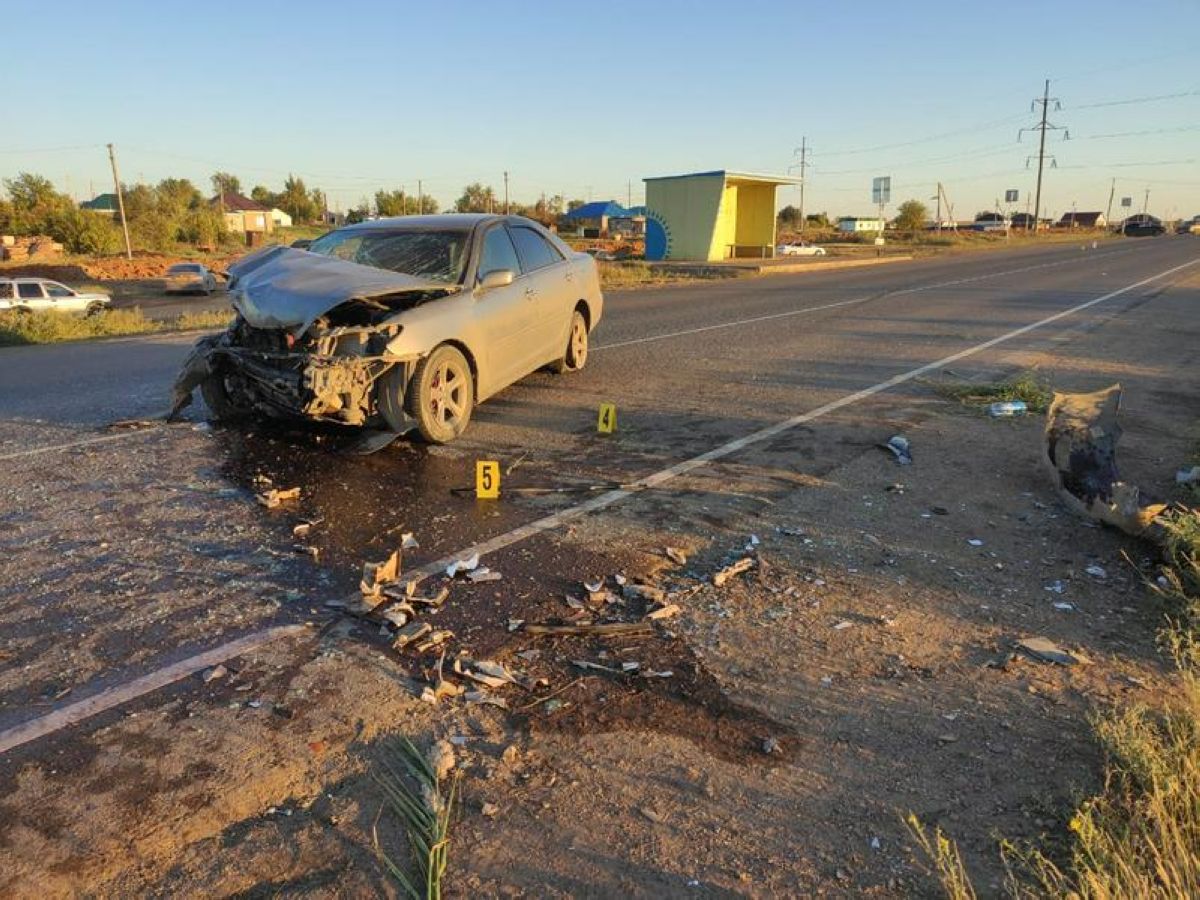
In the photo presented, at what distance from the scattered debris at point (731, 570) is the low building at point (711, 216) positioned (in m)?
36.9

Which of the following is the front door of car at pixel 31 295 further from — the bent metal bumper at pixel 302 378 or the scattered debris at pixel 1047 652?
the scattered debris at pixel 1047 652

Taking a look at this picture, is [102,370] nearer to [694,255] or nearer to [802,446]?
[802,446]

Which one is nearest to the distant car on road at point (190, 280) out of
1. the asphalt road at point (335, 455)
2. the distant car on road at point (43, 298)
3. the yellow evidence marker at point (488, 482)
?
the distant car on road at point (43, 298)

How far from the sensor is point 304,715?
10.3 ft

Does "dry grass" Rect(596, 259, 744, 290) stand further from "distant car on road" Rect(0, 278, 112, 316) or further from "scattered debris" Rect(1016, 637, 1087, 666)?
"scattered debris" Rect(1016, 637, 1087, 666)

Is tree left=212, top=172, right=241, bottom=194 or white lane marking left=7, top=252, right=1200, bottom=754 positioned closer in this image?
white lane marking left=7, top=252, right=1200, bottom=754

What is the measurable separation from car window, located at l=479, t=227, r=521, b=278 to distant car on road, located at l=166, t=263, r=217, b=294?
3397 cm

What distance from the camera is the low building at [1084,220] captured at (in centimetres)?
13075

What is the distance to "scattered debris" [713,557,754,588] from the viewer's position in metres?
4.27

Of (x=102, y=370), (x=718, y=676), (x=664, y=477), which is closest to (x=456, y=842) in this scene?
(x=718, y=676)

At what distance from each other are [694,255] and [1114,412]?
3571 cm

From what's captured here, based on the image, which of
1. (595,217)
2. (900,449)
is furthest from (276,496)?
(595,217)

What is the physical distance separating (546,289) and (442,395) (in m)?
2.20

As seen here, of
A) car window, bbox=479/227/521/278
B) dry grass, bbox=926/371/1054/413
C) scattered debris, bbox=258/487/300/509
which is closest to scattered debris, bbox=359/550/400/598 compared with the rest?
scattered debris, bbox=258/487/300/509
